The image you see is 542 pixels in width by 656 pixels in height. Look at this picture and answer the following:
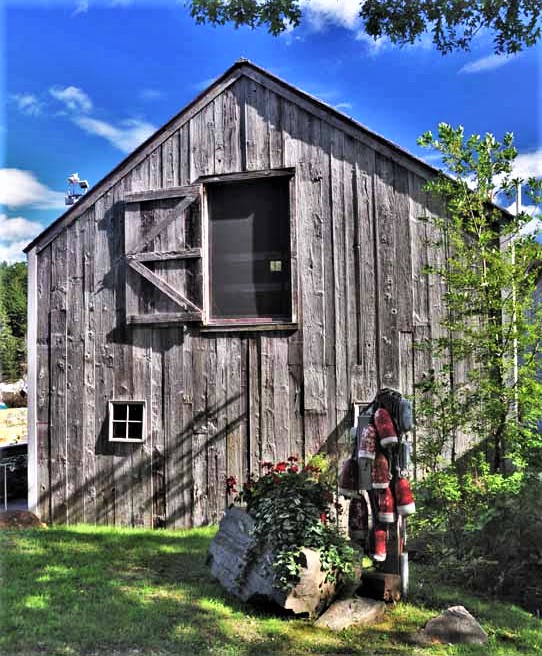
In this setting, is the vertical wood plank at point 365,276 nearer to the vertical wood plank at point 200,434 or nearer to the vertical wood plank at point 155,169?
the vertical wood plank at point 200,434

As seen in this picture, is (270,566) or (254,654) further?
(270,566)

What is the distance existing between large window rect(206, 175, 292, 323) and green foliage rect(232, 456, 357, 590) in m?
2.34

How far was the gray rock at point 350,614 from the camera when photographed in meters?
4.05

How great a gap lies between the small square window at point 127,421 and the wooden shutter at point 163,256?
1127 mm

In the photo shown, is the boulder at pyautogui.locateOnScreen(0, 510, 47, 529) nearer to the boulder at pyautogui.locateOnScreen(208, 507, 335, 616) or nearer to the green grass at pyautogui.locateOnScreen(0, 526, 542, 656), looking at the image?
the green grass at pyautogui.locateOnScreen(0, 526, 542, 656)

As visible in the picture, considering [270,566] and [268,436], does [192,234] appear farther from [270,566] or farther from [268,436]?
[270,566]

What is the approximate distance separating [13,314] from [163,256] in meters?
3.88

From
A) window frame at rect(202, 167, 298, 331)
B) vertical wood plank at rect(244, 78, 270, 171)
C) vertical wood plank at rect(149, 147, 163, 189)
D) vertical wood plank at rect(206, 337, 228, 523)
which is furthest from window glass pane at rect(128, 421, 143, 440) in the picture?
vertical wood plank at rect(244, 78, 270, 171)

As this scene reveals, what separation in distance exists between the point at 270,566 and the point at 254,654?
0.67m

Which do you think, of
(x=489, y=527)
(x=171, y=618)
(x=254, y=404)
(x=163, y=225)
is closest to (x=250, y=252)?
(x=163, y=225)

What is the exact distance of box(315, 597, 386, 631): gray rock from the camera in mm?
4047

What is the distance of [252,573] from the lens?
4.45 meters

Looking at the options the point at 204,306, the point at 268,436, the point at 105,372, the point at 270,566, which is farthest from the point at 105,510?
the point at 270,566

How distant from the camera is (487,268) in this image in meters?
5.09
